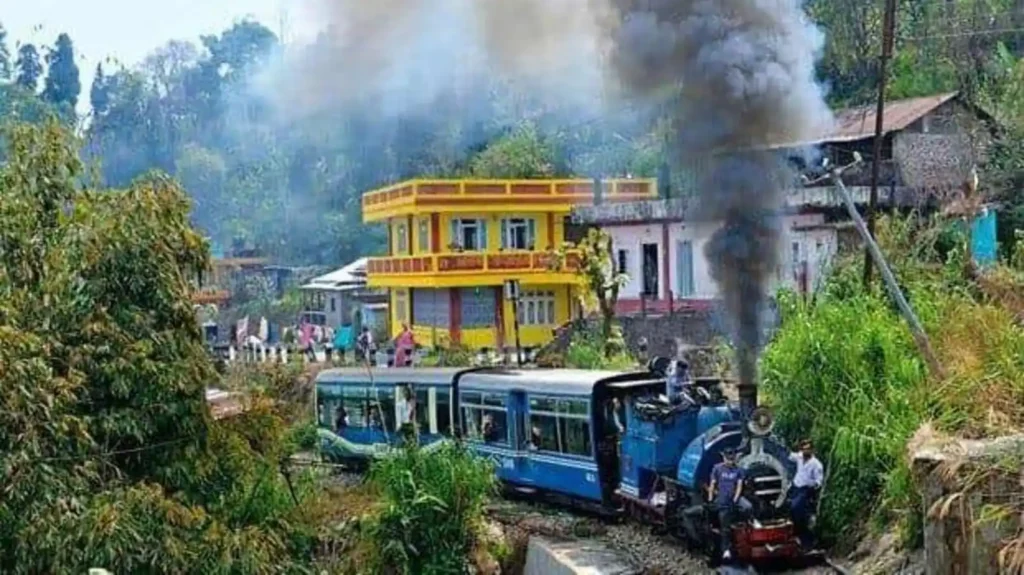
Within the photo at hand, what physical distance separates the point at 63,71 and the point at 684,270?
6205 centimetres

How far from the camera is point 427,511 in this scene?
14.6 m

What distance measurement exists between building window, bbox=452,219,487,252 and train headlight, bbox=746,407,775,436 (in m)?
20.7

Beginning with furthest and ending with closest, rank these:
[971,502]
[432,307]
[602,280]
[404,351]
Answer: [432,307] < [404,351] < [602,280] < [971,502]

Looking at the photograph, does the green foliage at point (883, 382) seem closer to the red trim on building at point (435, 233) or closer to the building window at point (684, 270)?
the building window at point (684, 270)

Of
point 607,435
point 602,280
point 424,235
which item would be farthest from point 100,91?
point 607,435

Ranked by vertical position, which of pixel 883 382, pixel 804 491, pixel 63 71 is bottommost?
pixel 804 491

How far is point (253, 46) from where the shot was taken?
74188mm

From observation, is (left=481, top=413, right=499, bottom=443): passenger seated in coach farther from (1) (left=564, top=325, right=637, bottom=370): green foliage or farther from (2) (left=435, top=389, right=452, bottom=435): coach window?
(1) (left=564, top=325, right=637, bottom=370): green foliage

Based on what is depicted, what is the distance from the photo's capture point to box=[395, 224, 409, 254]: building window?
34719 mm

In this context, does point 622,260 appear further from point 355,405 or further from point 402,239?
point 355,405

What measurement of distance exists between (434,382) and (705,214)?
687 cm

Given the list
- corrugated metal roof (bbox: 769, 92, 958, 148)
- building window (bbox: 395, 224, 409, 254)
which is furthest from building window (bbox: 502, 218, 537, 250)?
corrugated metal roof (bbox: 769, 92, 958, 148)

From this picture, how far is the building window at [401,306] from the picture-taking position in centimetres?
3519

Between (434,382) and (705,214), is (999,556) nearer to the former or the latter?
(705,214)
